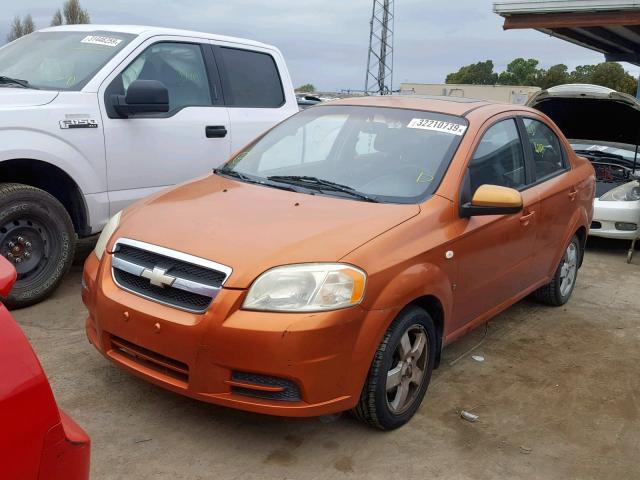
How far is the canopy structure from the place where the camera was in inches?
495

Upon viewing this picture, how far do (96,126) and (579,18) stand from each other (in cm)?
1172

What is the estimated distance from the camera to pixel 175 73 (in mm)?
5367

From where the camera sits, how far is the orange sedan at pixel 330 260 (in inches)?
109

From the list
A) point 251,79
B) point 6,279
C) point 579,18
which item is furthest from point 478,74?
point 6,279

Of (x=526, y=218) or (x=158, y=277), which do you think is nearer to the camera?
(x=158, y=277)

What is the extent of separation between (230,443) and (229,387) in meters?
0.42

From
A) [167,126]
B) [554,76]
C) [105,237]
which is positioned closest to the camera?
[105,237]

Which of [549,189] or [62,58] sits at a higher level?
[62,58]

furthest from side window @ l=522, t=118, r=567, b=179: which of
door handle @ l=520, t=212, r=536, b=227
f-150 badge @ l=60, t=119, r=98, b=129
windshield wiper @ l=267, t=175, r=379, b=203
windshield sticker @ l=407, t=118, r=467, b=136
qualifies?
f-150 badge @ l=60, t=119, r=98, b=129

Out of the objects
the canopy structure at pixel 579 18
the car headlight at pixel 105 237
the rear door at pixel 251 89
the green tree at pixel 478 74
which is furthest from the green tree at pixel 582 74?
the car headlight at pixel 105 237

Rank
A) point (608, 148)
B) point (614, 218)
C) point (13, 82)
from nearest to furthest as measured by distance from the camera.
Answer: point (13, 82) → point (614, 218) → point (608, 148)

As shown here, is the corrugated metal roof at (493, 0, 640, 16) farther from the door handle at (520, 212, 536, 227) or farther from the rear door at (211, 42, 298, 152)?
the door handle at (520, 212, 536, 227)

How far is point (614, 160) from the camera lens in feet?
28.2

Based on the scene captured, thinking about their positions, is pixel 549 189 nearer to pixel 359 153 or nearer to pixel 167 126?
pixel 359 153
